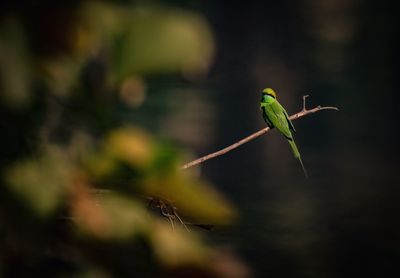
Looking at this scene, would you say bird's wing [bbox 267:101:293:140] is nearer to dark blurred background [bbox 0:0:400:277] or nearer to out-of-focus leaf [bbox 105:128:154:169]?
dark blurred background [bbox 0:0:400:277]

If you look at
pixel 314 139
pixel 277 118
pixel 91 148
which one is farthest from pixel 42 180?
pixel 314 139

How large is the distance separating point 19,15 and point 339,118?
1480 centimetres

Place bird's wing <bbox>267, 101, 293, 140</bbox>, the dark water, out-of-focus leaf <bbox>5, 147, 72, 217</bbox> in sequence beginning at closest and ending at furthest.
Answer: out-of-focus leaf <bbox>5, 147, 72, 217</bbox>
bird's wing <bbox>267, 101, 293, 140</bbox>
the dark water

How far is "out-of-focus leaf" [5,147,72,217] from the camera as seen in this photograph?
41 cm

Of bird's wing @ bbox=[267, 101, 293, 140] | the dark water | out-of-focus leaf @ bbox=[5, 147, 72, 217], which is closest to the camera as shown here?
out-of-focus leaf @ bbox=[5, 147, 72, 217]

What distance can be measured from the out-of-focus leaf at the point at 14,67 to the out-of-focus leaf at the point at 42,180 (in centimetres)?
3

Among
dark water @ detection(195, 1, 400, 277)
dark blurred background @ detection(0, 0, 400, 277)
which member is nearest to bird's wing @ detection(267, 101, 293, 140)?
dark blurred background @ detection(0, 0, 400, 277)

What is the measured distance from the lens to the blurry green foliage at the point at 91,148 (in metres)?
0.41

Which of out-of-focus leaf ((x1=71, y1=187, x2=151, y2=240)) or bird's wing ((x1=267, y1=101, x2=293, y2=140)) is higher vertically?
bird's wing ((x1=267, y1=101, x2=293, y2=140))

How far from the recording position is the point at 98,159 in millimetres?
430

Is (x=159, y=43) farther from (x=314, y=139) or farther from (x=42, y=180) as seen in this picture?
(x=314, y=139)

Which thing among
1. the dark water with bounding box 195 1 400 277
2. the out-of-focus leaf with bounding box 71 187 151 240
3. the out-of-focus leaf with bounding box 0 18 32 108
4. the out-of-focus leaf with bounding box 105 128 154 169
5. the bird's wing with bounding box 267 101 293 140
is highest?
the dark water with bounding box 195 1 400 277

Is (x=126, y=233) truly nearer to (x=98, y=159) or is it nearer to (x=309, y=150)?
(x=98, y=159)

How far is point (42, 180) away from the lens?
41cm
